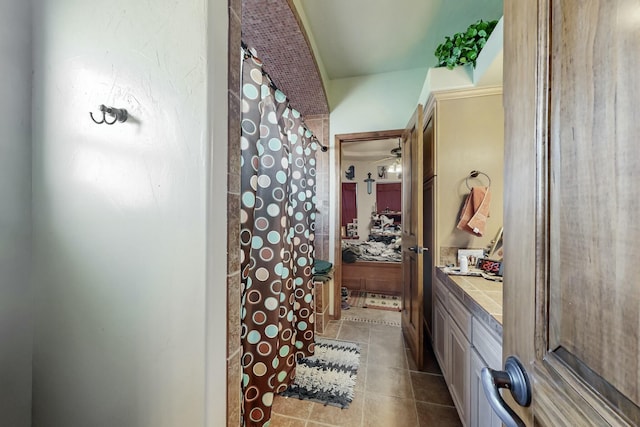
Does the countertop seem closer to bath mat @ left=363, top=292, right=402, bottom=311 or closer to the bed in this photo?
bath mat @ left=363, top=292, right=402, bottom=311

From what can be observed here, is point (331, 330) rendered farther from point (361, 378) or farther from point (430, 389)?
point (430, 389)

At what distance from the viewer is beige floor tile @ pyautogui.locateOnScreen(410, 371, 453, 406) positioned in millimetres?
1552

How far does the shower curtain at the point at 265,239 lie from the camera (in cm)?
111

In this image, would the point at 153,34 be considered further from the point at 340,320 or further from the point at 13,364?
the point at 340,320

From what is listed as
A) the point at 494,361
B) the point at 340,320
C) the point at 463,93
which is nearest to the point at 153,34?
the point at 494,361

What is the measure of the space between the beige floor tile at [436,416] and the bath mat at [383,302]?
1.50 meters

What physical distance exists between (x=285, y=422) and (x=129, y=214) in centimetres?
146

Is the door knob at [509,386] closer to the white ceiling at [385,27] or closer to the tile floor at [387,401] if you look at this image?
the tile floor at [387,401]

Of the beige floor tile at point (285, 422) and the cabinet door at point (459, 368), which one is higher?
the cabinet door at point (459, 368)

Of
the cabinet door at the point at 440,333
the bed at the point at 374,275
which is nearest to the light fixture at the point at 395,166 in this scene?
the bed at the point at 374,275

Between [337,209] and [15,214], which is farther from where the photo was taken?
[337,209]

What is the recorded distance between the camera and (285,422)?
4.54ft

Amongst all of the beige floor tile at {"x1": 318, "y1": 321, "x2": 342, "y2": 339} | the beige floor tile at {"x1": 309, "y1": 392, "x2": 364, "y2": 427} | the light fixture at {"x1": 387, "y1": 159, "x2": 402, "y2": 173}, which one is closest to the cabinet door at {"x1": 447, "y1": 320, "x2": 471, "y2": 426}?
the beige floor tile at {"x1": 309, "y1": 392, "x2": 364, "y2": 427}

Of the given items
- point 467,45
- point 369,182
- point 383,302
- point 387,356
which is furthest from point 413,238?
point 369,182
